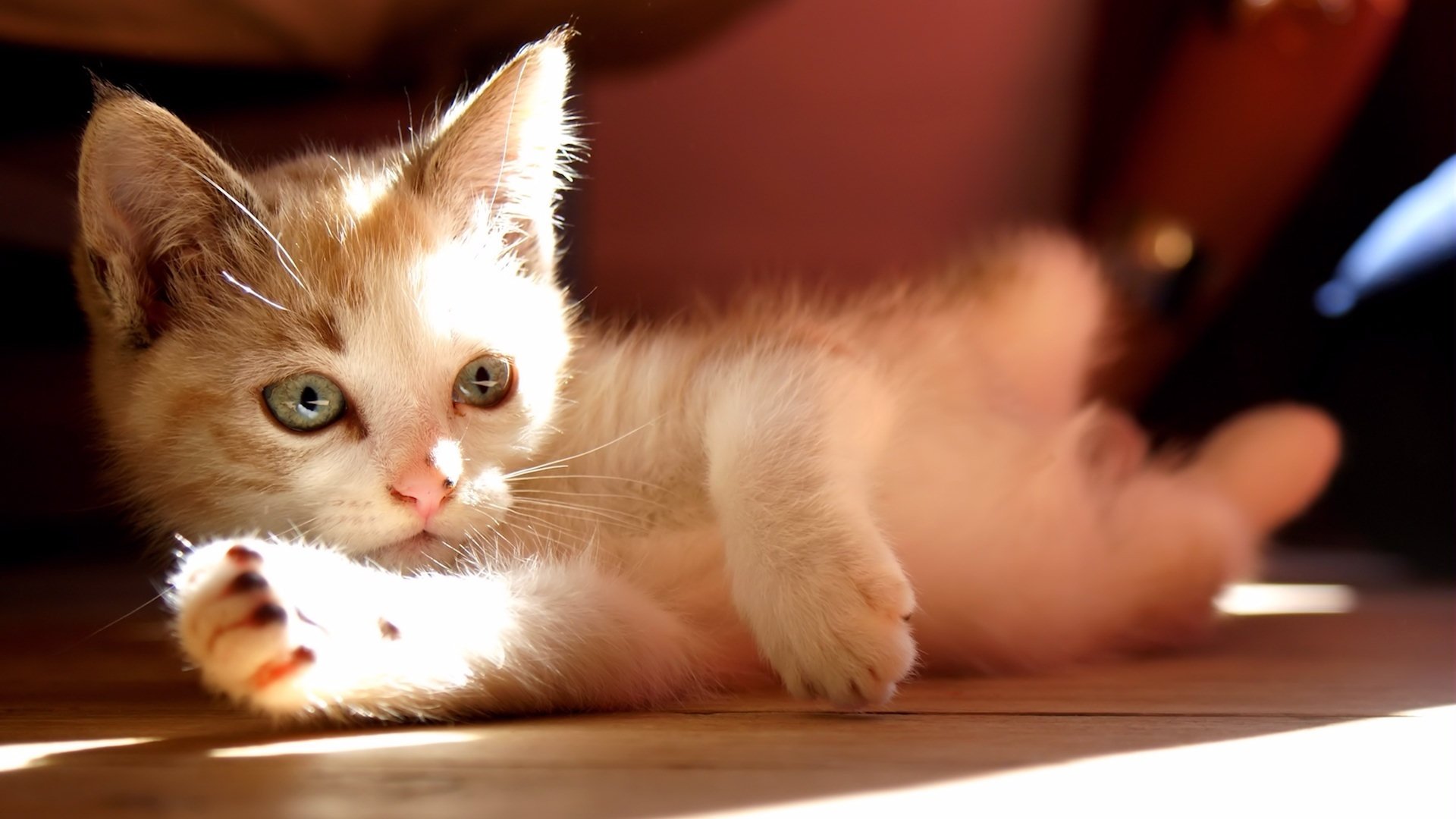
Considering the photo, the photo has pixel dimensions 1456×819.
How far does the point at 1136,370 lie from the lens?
1945 mm

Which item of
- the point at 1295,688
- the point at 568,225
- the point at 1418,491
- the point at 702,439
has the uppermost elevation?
the point at 568,225

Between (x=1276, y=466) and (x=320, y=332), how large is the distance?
129cm

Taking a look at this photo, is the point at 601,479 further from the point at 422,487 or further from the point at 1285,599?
the point at 1285,599

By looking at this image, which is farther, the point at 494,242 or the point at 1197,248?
the point at 1197,248

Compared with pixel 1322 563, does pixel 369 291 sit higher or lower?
lower

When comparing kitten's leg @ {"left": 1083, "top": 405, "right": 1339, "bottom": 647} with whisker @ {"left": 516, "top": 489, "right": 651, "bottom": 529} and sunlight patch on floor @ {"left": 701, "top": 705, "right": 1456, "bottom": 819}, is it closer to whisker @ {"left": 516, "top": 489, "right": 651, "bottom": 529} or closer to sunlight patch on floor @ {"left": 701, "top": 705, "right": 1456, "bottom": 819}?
sunlight patch on floor @ {"left": 701, "top": 705, "right": 1456, "bottom": 819}

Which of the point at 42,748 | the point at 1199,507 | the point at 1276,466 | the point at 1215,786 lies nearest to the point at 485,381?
the point at 42,748

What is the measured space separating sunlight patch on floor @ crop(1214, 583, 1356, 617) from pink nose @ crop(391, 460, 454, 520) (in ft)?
3.18

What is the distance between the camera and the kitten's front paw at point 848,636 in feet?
2.81

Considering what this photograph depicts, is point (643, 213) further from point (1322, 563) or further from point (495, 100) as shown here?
point (1322, 563)

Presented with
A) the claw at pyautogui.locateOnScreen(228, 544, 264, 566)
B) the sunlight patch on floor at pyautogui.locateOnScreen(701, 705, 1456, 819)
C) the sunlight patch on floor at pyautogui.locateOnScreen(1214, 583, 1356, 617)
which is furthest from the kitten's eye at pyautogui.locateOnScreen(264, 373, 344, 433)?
the sunlight patch on floor at pyautogui.locateOnScreen(1214, 583, 1356, 617)

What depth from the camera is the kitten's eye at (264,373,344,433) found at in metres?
0.96

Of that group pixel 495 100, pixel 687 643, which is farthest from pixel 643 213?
pixel 687 643

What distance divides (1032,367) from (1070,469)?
0.71 ft
